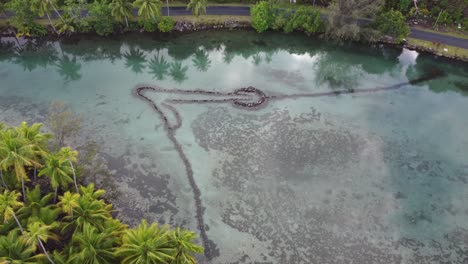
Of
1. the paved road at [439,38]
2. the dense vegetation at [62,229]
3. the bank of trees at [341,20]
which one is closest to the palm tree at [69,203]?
the dense vegetation at [62,229]

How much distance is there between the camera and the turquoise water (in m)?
34.4

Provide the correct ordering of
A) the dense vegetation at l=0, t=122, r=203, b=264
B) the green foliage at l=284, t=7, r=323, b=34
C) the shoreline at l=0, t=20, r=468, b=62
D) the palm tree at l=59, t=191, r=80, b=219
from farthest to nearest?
the green foliage at l=284, t=7, r=323, b=34 → the shoreline at l=0, t=20, r=468, b=62 → the palm tree at l=59, t=191, r=80, b=219 → the dense vegetation at l=0, t=122, r=203, b=264

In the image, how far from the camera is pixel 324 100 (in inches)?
1945

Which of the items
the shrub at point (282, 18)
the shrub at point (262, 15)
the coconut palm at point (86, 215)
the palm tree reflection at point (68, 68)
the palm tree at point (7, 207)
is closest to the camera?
the palm tree at point (7, 207)

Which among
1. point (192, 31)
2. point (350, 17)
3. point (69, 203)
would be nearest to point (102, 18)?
point (192, 31)

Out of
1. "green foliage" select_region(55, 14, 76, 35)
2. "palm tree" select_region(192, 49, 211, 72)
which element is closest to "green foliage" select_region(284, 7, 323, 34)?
"palm tree" select_region(192, 49, 211, 72)

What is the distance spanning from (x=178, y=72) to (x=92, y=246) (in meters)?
33.0

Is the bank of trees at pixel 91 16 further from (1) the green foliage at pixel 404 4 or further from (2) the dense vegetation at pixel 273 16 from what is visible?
(1) the green foliage at pixel 404 4

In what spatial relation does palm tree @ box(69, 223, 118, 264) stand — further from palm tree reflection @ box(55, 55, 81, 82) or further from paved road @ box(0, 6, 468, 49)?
paved road @ box(0, 6, 468, 49)

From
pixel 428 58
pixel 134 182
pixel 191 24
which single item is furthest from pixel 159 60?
pixel 428 58

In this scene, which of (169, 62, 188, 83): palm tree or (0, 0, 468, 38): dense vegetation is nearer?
(169, 62, 188, 83): palm tree

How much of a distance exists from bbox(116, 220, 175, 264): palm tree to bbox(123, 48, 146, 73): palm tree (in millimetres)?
33237

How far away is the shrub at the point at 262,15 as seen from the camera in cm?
5991

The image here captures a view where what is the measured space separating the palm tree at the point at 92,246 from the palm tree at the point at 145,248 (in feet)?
4.31
